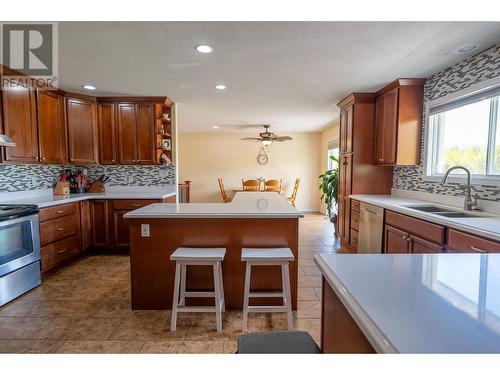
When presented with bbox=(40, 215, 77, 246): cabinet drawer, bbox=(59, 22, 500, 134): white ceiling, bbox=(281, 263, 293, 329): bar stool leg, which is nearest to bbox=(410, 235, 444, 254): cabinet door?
bbox=(281, 263, 293, 329): bar stool leg

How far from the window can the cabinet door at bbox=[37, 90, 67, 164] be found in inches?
188

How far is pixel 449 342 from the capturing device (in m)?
0.51

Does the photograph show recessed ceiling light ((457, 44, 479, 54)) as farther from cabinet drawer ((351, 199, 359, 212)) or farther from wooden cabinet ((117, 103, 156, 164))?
wooden cabinet ((117, 103, 156, 164))

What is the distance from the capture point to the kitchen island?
2.22 m

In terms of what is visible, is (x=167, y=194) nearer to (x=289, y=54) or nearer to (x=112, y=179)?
(x=112, y=179)

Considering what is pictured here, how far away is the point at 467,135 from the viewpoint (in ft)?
8.79

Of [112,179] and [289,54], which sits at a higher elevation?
[289,54]

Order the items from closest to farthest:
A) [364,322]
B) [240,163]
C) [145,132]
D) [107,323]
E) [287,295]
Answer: [364,322] < [287,295] < [107,323] < [145,132] < [240,163]

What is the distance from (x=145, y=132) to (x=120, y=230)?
1.49 m

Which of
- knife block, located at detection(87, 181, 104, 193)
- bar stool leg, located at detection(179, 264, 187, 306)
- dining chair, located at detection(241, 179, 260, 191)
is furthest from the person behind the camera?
dining chair, located at detection(241, 179, 260, 191)

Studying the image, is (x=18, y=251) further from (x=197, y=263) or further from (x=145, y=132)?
(x=145, y=132)

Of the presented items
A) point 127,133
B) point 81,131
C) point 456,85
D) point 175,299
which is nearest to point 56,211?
point 81,131

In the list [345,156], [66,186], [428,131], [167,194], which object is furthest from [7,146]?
[428,131]
